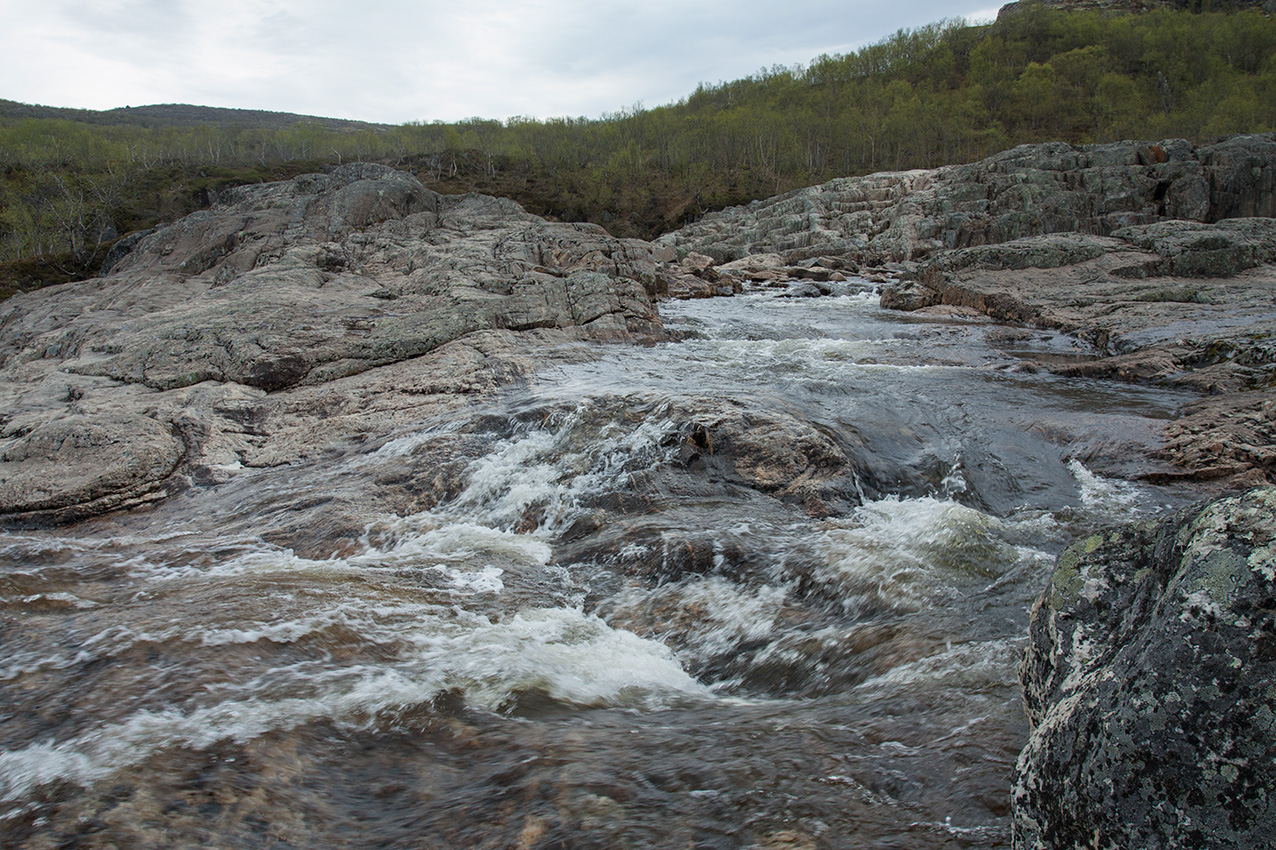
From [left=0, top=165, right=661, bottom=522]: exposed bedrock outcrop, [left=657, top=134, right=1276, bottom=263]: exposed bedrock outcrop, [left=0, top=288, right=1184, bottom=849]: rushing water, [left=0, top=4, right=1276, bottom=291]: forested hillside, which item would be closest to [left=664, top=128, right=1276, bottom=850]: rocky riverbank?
[left=0, top=288, right=1184, bottom=849]: rushing water

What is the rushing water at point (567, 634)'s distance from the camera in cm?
246

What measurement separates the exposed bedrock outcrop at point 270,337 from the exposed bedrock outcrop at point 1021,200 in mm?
28116

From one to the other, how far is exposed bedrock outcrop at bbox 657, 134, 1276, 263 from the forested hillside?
803 inches

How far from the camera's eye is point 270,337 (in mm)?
11742

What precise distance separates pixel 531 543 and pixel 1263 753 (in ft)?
18.1

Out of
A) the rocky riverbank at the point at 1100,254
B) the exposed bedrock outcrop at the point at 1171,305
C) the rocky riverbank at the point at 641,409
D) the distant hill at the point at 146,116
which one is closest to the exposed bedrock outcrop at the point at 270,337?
the rocky riverbank at the point at 641,409

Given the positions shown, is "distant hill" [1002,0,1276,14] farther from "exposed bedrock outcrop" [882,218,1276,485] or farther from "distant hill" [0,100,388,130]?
"distant hill" [0,100,388,130]

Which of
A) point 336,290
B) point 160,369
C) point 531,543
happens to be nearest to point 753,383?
point 531,543

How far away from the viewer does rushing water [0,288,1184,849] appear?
246 cm

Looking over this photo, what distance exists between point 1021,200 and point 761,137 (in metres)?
48.3

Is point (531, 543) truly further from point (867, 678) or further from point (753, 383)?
point (753, 383)

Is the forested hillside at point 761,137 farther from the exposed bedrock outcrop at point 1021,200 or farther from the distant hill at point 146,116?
the distant hill at point 146,116

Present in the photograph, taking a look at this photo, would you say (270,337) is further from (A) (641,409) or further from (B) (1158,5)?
(B) (1158,5)

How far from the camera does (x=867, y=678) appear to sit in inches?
143
